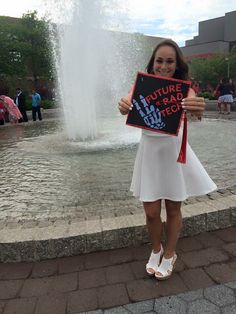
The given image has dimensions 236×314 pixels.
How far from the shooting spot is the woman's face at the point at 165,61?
2.80 metres

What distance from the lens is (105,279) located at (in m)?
2.99

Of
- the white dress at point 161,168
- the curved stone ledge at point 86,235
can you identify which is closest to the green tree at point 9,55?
the curved stone ledge at point 86,235

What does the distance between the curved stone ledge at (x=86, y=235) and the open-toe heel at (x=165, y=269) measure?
558mm

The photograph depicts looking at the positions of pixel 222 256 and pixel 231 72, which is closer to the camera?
pixel 222 256

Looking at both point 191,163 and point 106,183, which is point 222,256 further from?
point 106,183

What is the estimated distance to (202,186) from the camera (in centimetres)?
296

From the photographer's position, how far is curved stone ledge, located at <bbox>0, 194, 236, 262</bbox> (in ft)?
10.9

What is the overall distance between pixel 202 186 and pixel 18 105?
1438cm

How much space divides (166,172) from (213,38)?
262 feet

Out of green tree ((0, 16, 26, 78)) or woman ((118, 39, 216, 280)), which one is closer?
woman ((118, 39, 216, 280))

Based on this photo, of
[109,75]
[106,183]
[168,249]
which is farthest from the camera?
[109,75]

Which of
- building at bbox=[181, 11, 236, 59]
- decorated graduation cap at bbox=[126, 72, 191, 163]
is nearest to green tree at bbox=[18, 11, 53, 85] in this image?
decorated graduation cap at bbox=[126, 72, 191, 163]

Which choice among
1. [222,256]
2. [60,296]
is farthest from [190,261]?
[60,296]

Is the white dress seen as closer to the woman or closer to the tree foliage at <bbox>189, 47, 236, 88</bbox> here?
the woman
